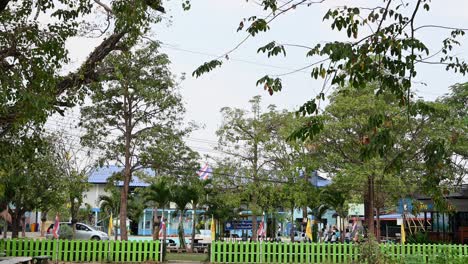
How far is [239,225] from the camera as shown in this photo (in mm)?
37125

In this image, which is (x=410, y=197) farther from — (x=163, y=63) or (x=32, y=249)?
(x=32, y=249)

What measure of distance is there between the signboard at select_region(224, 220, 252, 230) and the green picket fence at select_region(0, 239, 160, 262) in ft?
56.3

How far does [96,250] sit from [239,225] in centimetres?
1894

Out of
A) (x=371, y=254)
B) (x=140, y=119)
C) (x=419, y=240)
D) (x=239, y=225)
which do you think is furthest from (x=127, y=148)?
(x=419, y=240)

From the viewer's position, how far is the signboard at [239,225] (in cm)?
3612

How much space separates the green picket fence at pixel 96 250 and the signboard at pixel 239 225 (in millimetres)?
17167

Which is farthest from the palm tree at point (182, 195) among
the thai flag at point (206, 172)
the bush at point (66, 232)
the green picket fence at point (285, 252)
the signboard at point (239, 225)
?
the green picket fence at point (285, 252)

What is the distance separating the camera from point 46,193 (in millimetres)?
26969

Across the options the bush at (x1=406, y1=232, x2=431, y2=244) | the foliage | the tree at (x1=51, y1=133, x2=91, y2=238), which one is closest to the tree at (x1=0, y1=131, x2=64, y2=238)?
the tree at (x1=51, y1=133, x2=91, y2=238)

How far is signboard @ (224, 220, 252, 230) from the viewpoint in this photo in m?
36.1

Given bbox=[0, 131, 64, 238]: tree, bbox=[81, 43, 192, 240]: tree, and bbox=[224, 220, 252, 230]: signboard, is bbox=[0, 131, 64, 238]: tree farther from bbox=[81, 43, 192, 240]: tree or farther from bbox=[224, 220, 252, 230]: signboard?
bbox=[224, 220, 252, 230]: signboard

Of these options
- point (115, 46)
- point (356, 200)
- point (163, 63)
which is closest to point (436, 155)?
point (115, 46)

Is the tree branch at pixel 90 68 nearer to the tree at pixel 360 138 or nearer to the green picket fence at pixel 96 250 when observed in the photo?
the green picket fence at pixel 96 250

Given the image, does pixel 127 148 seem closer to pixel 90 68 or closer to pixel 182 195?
pixel 182 195
